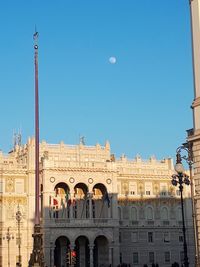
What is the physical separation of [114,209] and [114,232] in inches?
122

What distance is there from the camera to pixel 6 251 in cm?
7862

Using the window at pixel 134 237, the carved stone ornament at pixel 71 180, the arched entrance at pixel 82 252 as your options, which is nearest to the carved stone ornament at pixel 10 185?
the carved stone ornament at pixel 71 180

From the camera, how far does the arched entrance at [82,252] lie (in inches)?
3327

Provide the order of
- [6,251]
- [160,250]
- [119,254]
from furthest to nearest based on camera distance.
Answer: [160,250] → [119,254] → [6,251]

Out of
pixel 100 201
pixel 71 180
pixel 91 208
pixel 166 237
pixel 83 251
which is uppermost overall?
pixel 71 180

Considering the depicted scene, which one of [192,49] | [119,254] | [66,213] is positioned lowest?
[119,254]

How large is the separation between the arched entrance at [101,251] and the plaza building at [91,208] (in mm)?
41

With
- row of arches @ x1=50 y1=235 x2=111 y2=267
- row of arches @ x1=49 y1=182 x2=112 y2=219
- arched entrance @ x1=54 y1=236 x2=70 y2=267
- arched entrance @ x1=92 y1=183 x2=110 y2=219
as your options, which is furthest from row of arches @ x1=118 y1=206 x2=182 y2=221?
arched entrance @ x1=54 y1=236 x2=70 y2=267

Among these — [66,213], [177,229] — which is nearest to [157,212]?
[177,229]

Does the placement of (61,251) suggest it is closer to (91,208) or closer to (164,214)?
(91,208)

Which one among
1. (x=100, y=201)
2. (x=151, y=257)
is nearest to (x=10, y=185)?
(x=100, y=201)

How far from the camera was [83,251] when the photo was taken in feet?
280

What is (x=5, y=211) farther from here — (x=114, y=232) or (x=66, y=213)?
(x=114, y=232)

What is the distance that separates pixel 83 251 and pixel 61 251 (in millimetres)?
3298
